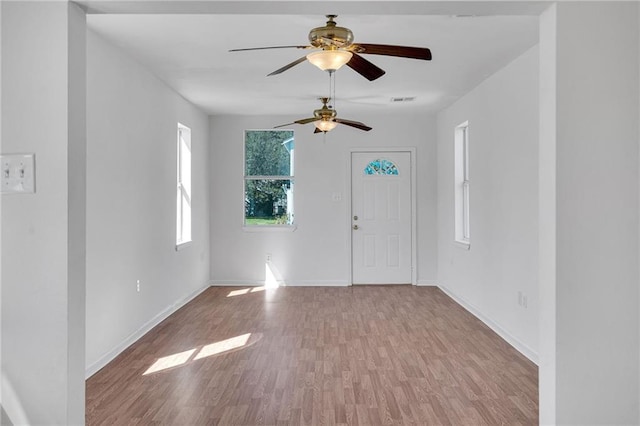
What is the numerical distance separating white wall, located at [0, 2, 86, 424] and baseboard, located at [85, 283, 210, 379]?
5.63 feet

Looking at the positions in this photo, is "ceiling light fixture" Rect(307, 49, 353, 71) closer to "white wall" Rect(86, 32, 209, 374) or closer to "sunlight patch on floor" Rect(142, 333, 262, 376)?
"white wall" Rect(86, 32, 209, 374)

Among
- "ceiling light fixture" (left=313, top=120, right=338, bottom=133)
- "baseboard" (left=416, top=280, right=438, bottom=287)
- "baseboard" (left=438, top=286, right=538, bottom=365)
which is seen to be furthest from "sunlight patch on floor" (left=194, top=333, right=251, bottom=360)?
"baseboard" (left=416, top=280, right=438, bottom=287)

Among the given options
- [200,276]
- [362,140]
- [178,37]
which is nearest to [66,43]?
[178,37]

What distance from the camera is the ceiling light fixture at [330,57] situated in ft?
8.04

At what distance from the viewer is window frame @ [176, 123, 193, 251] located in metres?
5.65

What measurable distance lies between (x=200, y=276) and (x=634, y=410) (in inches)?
214

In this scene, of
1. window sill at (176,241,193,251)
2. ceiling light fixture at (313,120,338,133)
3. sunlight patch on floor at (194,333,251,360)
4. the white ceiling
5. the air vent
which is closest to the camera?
the white ceiling

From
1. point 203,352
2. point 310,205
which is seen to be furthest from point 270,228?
point 203,352

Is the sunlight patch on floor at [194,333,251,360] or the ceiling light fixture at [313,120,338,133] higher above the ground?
the ceiling light fixture at [313,120,338,133]

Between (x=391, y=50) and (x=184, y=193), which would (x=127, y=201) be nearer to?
(x=184, y=193)

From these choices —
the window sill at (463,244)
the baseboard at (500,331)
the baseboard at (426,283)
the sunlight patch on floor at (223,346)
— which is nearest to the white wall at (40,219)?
the sunlight patch on floor at (223,346)

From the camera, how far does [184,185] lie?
579 cm

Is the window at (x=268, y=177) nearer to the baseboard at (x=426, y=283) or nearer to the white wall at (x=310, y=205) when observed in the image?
the white wall at (x=310, y=205)

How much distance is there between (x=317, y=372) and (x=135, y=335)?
6.05 ft
